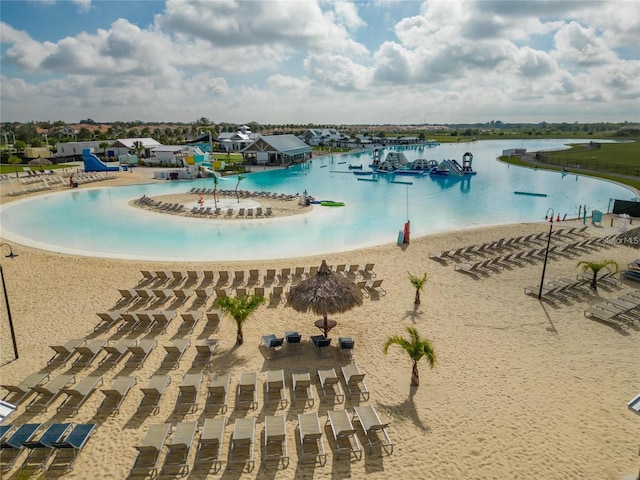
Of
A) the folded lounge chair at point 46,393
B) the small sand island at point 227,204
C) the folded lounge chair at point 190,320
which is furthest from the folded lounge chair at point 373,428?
the small sand island at point 227,204

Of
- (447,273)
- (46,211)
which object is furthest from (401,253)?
(46,211)

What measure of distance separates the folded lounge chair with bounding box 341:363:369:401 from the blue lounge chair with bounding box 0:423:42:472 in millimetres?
6020

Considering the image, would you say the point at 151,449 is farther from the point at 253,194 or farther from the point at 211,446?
the point at 253,194

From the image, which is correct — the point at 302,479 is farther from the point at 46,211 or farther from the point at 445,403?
the point at 46,211

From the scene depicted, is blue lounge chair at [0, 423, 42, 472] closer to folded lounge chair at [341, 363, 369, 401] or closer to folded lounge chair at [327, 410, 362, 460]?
folded lounge chair at [327, 410, 362, 460]

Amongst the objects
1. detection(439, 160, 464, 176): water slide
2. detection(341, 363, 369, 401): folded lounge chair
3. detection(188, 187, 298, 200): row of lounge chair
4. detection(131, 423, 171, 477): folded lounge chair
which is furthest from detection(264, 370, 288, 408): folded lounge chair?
detection(439, 160, 464, 176): water slide

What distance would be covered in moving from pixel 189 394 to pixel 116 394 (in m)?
1.46

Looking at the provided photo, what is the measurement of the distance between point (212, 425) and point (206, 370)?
2270 mm

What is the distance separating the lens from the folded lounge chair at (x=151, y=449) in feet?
21.2

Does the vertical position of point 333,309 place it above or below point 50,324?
above

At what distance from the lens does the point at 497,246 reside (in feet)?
61.3

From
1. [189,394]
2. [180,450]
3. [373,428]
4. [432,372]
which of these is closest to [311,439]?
[373,428]

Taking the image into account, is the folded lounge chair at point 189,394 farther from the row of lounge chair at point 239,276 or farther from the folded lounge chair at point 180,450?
the row of lounge chair at point 239,276

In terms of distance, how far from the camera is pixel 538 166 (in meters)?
56.6
